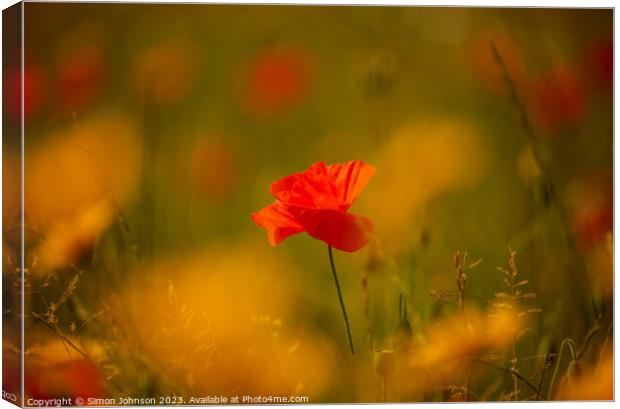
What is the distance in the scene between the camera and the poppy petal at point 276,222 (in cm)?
336

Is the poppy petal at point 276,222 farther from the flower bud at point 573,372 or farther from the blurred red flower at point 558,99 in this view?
the flower bud at point 573,372

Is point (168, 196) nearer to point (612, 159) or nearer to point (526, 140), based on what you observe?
point (526, 140)

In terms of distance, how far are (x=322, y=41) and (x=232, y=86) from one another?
315 millimetres

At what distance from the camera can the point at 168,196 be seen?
3.34 metres

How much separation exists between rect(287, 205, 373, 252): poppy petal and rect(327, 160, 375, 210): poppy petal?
0.14ft

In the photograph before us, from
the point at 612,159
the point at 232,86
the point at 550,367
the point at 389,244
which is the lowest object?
the point at 550,367

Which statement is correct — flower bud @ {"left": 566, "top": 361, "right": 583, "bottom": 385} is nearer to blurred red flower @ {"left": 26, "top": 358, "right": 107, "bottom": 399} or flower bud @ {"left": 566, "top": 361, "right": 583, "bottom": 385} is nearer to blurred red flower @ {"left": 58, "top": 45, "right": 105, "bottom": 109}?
blurred red flower @ {"left": 26, "top": 358, "right": 107, "bottom": 399}

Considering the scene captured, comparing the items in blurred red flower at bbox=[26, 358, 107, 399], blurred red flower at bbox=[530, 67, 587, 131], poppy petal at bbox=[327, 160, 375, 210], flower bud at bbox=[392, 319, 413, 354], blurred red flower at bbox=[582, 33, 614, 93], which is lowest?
blurred red flower at bbox=[26, 358, 107, 399]

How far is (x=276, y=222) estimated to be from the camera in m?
3.37

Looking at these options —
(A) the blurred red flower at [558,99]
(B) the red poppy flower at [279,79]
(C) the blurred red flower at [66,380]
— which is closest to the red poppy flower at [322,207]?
(B) the red poppy flower at [279,79]

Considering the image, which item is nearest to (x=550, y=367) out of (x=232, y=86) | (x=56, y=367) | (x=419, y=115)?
(x=419, y=115)

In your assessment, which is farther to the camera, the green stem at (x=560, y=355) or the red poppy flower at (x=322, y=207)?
the green stem at (x=560, y=355)

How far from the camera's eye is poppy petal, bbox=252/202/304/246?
3.36 meters

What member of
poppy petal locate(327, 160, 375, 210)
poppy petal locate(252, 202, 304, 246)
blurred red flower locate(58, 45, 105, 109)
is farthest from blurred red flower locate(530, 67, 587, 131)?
blurred red flower locate(58, 45, 105, 109)
